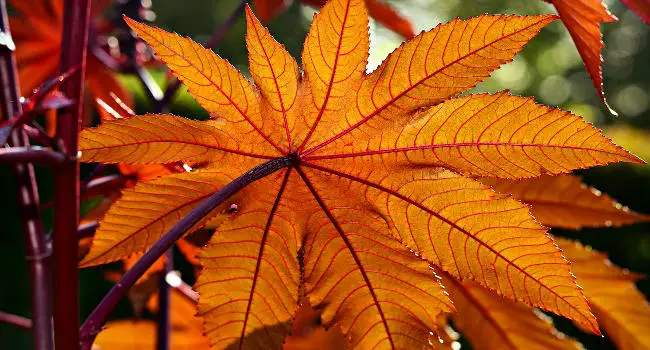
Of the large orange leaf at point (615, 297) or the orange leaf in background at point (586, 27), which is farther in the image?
the large orange leaf at point (615, 297)

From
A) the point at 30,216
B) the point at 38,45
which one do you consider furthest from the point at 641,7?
the point at 38,45

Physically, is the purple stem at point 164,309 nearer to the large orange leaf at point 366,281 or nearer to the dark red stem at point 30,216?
the dark red stem at point 30,216

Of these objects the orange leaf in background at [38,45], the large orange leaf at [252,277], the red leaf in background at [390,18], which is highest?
the orange leaf in background at [38,45]

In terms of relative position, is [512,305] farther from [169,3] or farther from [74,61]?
[169,3]

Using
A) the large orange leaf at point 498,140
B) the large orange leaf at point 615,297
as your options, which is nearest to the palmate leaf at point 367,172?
the large orange leaf at point 498,140

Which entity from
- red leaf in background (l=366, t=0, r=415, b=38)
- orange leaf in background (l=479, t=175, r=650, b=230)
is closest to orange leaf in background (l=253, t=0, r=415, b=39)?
red leaf in background (l=366, t=0, r=415, b=38)

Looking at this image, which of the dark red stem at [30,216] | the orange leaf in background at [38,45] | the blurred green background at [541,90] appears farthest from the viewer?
the blurred green background at [541,90]
